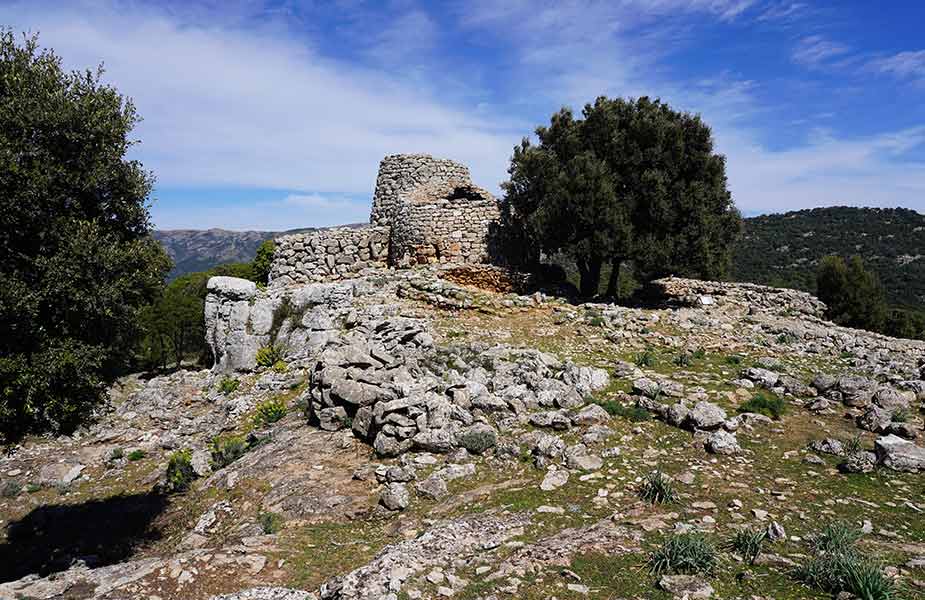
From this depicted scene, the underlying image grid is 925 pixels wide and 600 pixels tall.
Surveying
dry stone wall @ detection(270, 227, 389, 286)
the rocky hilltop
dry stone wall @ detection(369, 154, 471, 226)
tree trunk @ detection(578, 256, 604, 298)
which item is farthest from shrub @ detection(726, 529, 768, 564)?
dry stone wall @ detection(369, 154, 471, 226)

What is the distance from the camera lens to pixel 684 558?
20.5ft

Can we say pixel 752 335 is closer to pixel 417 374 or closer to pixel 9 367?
pixel 417 374

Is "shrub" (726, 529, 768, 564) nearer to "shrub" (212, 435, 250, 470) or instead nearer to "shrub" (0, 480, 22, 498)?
"shrub" (212, 435, 250, 470)

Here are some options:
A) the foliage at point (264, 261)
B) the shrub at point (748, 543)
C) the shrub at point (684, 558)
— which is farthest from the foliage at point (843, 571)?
the foliage at point (264, 261)

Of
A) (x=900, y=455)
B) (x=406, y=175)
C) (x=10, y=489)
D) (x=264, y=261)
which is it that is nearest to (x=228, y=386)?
(x=10, y=489)

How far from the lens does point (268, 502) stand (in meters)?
9.69

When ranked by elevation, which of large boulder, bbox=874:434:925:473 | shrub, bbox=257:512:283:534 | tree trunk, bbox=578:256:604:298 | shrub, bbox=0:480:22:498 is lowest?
shrub, bbox=0:480:22:498

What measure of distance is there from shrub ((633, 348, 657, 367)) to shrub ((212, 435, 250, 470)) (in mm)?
10061

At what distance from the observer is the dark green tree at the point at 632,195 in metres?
20.9

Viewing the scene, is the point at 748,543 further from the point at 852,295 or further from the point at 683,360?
the point at 852,295

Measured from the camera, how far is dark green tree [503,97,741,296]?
2089 cm

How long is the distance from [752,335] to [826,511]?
425 inches

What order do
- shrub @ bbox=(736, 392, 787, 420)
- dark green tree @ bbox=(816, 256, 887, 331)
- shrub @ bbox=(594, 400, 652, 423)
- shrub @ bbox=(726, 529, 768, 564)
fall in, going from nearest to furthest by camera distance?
1. shrub @ bbox=(726, 529, 768, 564)
2. shrub @ bbox=(594, 400, 652, 423)
3. shrub @ bbox=(736, 392, 787, 420)
4. dark green tree @ bbox=(816, 256, 887, 331)

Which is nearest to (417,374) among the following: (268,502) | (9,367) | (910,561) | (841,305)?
(268,502)
